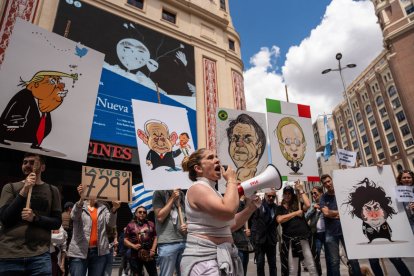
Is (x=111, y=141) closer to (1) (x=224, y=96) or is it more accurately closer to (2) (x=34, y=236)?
(1) (x=224, y=96)

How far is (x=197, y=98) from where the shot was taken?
16.3 m

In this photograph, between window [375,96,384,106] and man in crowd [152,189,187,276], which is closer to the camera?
man in crowd [152,189,187,276]

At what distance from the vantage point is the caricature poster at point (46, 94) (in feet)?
10.8

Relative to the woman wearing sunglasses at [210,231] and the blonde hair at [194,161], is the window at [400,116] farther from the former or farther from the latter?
the woman wearing sunglasses at [210,231]

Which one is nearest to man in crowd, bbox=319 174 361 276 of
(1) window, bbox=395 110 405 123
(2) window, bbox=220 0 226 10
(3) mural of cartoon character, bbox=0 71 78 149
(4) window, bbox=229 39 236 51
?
(3) mural of cartoon character, bbox=0 71 78 149

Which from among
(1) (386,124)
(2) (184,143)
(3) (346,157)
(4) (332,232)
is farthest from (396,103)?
(2) (184,143)

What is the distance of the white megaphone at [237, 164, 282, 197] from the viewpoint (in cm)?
221

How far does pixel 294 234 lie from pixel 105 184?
3.24 metres

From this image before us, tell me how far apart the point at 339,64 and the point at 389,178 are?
12319mm

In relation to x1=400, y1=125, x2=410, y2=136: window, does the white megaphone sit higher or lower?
lower

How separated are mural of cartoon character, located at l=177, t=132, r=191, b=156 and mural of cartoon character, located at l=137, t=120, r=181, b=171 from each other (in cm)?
8

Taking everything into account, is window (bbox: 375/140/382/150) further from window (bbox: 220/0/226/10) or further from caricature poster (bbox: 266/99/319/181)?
caricature poster (bbox: 266/99/319/181)

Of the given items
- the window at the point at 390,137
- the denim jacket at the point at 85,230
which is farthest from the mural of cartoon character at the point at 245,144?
the window at the point at 390,137

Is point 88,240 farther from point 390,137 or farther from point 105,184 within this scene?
point 390,137
